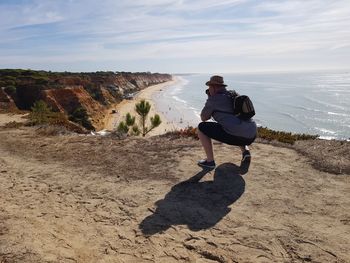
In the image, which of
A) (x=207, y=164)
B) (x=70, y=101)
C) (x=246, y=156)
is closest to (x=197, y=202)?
(x=207, y=164)

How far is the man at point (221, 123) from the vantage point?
6316mm

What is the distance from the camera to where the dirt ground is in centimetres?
426

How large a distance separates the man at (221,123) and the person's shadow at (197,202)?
1.59 feet

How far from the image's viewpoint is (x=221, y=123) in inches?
251

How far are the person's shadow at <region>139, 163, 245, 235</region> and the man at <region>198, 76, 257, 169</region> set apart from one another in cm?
48

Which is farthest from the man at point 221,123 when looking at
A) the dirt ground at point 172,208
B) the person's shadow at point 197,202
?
the dirt ground at point 172,208

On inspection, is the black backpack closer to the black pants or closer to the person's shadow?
the black pants

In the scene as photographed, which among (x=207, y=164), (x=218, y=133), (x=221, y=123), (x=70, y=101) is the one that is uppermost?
(x=221, y=123)

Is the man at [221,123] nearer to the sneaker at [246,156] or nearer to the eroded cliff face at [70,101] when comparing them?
the sneaker at [246,156]

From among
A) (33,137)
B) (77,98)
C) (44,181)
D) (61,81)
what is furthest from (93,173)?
(61,81)

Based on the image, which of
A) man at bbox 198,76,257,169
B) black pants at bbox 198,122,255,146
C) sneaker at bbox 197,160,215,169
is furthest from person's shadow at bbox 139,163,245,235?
black pants at bbox 198,122,255,146

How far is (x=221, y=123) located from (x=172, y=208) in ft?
6.00

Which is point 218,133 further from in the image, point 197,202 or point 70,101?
point 70,101

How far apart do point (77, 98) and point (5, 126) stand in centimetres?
3863
